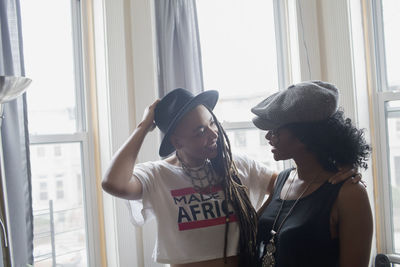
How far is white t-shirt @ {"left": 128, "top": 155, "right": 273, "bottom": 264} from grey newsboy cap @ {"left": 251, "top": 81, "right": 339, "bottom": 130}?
1.25 feet

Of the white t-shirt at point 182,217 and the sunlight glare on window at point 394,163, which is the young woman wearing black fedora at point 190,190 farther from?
the sunlight glare on window at point 394,163

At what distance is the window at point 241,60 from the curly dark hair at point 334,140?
1.12 meters

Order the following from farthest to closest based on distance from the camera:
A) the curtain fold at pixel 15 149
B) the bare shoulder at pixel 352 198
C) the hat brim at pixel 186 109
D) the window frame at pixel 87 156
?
the window frame at pixel 87 156, the curtain fold at pixel 15 149, the hat brim at pixel 186 109, the bare shoulder at pixel 352 198

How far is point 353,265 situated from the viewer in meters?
1.07

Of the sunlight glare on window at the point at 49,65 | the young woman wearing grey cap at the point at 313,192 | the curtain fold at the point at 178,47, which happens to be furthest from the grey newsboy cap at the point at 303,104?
the sunlight glare on window at the point at 49,65

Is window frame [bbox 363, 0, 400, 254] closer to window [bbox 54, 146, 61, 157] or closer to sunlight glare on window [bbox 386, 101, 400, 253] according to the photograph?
sunlight glare on window [bbox 386, 101, 400, 253]

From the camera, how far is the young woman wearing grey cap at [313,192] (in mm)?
1071

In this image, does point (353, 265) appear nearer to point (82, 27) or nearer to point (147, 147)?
point (147, 147)

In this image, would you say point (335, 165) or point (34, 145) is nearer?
point (335, 165)

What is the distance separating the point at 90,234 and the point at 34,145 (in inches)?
23.7

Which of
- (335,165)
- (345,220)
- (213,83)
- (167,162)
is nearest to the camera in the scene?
(345,220)

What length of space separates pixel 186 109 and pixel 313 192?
1.72 ft

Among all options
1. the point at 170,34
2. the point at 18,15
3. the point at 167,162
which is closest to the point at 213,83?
the point at 170,34

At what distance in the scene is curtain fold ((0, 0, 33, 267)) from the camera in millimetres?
1614
